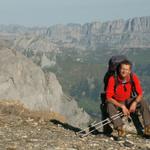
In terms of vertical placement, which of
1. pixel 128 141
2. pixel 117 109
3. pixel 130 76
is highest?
pixel 130 76

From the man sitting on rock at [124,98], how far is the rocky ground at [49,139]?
0.66m

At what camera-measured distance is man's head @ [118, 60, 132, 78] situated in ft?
50.4

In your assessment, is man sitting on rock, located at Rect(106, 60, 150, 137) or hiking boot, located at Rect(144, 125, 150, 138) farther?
hiking boot, located at Rect(144, 125, 150, 138)

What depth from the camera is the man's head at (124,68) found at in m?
15.4

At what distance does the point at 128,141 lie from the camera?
15.1 meters

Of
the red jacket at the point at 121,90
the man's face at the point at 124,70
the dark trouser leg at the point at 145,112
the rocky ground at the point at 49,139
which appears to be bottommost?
the rocky ground at the point at 49,139

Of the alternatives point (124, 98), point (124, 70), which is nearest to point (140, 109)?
point (124, 98)

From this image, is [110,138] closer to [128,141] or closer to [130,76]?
[128,141]

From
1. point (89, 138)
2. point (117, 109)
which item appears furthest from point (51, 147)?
point (117, 109)

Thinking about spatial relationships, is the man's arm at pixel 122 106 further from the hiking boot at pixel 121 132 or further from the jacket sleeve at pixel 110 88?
the hiking boot at pixel 121 132

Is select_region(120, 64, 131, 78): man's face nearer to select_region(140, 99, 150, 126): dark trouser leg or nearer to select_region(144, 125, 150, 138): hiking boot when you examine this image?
select_region(140, 99, 150, 126): dark trouser leg

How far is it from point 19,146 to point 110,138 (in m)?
3.84

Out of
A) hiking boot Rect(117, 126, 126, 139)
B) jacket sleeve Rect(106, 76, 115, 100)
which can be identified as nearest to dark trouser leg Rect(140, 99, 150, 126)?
hiking boot Rect(117, 126, 126, 139)

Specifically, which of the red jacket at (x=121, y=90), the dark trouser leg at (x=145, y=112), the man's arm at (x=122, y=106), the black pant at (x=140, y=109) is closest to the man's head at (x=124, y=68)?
the red jacket at (x=121, y=90)
